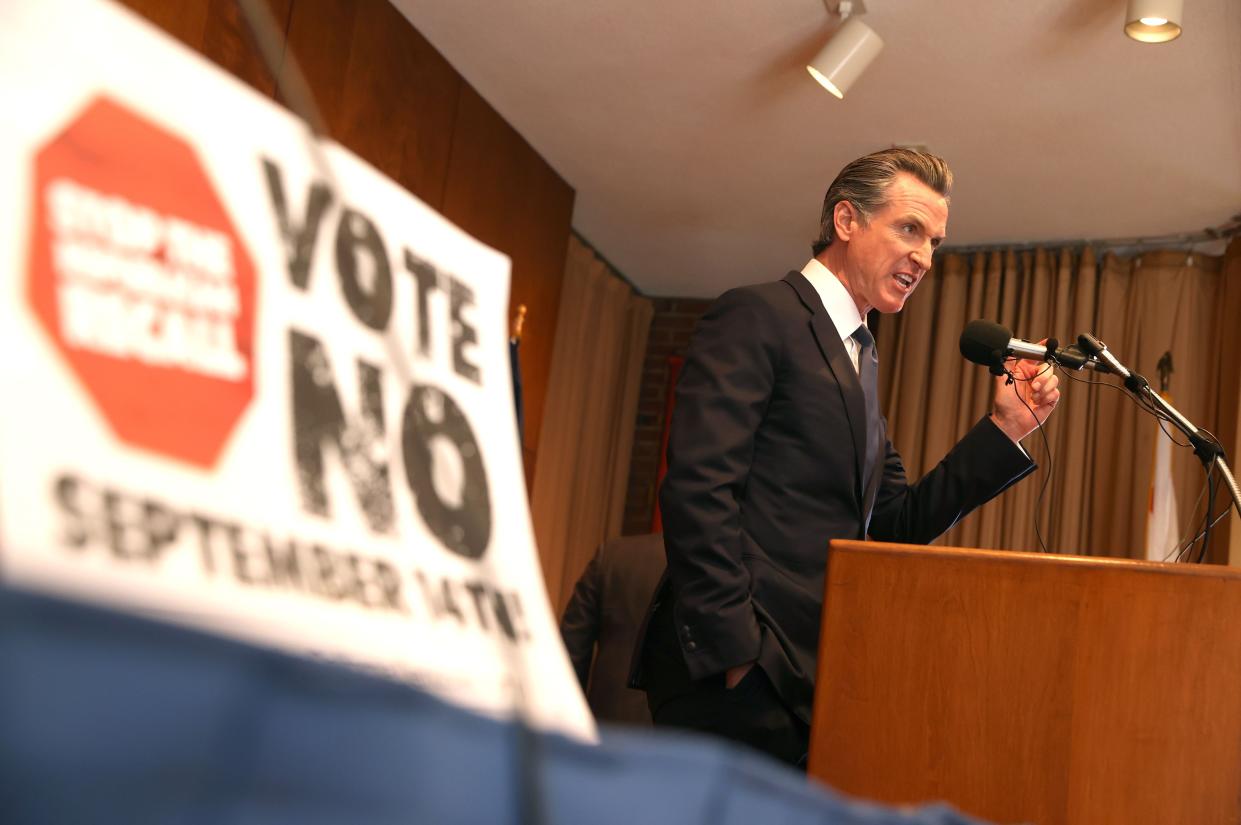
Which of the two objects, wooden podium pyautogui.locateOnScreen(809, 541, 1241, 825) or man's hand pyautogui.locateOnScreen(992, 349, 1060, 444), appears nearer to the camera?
wooden podium pyautogui.locateOnScreen(809, 541, 1241, 825)

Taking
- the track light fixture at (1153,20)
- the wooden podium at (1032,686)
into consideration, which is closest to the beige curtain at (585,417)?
the track light fixture at (1153,20)

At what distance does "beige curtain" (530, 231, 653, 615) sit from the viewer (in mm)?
5262

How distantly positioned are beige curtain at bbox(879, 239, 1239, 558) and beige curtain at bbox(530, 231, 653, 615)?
1.37 meters

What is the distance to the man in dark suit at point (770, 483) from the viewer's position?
1535mm

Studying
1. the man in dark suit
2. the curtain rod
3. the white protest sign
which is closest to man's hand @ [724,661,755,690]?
the man in dark suit

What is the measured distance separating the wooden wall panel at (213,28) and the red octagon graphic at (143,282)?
244cm

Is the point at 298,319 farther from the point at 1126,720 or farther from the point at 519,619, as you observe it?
the point at 1126,720

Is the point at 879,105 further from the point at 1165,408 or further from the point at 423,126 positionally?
the point at 1165,408

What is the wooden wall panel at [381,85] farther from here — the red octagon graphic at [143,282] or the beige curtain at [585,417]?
the red octagon graphic at [143,282]

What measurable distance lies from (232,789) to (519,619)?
150 mm

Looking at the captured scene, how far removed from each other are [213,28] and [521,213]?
5.42 feet

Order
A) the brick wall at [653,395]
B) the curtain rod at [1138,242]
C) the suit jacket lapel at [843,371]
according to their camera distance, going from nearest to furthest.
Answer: the suit jacket lapel at [843,371]
the curtain rod at [1138,242]
the brick wall at [653,395]

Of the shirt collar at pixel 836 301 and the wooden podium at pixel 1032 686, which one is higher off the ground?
the shirt collar at pixel 836 301

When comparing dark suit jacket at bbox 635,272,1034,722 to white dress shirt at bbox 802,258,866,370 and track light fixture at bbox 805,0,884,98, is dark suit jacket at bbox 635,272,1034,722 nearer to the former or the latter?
white dress shirt at bbox 802,258,866,370
